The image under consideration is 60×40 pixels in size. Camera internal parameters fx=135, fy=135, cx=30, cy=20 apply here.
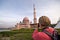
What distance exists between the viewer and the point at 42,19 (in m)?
0.79

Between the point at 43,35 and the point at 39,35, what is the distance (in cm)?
2

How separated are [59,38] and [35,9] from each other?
1.43 meters

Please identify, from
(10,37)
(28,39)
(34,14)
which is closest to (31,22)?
(34,14)

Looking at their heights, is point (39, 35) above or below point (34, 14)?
below

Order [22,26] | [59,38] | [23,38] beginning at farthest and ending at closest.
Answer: [22,26]
[23,38]
[59,38]

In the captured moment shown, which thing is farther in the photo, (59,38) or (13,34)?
(13,34)

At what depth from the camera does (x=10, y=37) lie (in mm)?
2256

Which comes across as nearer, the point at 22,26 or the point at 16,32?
the point at 16,32

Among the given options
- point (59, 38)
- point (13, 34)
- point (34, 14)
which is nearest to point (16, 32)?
point (13, 34)

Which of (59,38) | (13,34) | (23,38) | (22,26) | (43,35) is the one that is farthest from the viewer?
(22,26)

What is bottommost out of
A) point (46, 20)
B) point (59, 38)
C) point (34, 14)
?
point (59, 38)

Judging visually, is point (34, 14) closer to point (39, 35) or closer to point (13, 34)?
point (13, 34)

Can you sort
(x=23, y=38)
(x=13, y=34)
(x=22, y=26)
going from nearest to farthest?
(x=23, y=38) → (x=13, y=34) → (x=22, y=26)

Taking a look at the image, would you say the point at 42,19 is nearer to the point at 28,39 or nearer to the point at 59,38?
the point at 59,38
